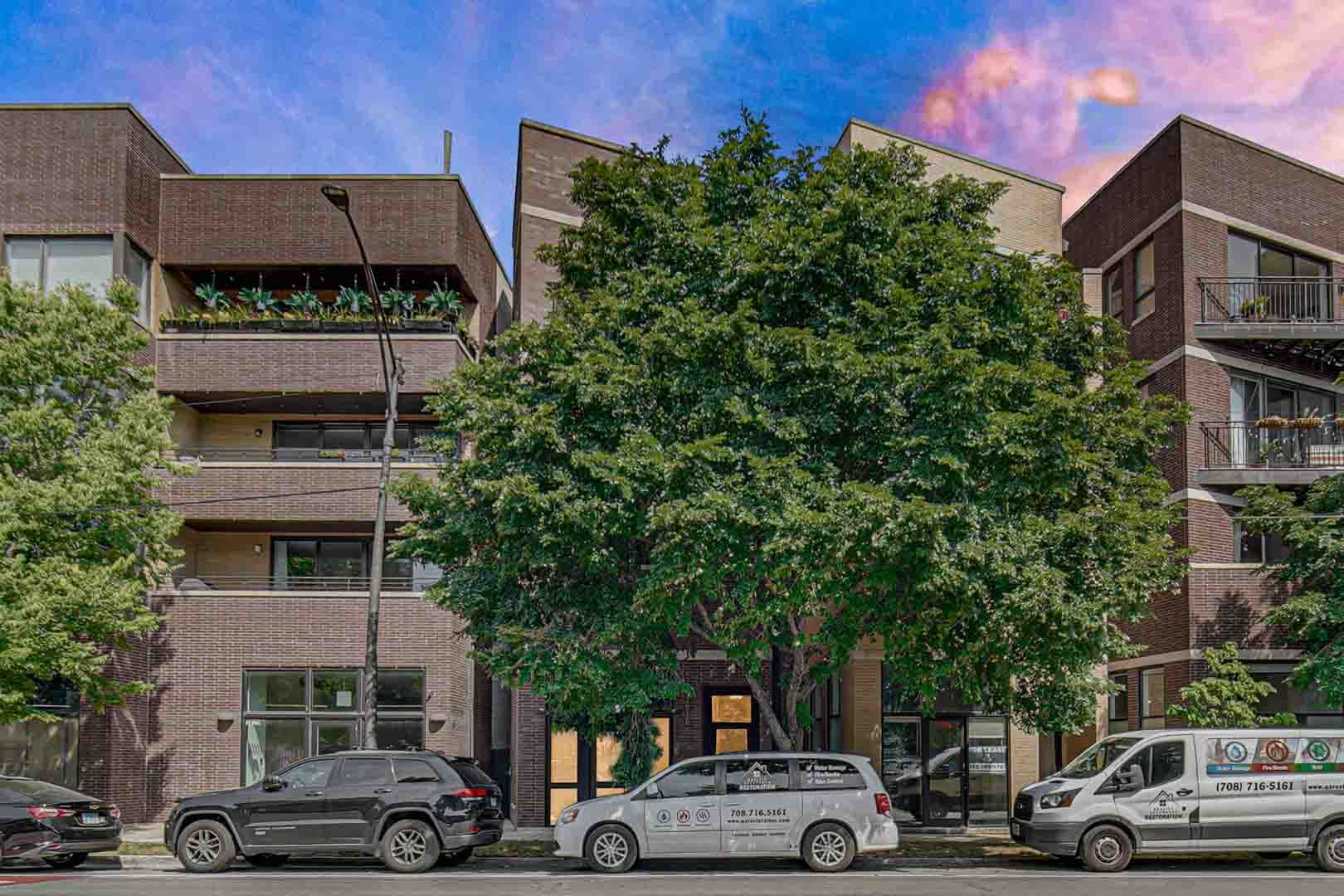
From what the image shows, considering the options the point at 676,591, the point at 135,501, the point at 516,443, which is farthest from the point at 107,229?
the point at 676,591

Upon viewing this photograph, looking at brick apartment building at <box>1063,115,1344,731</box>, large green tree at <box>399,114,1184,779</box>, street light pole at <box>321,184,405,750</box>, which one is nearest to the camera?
large green tree at <box>399,114,1184,779</box>

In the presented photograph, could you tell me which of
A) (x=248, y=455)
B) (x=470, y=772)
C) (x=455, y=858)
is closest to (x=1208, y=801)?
(x=470, y=772)

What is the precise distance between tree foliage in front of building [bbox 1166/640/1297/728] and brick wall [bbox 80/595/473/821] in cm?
1437

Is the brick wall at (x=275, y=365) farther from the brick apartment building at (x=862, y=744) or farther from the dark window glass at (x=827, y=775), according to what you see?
the dark window glass at (x=827, y=775)

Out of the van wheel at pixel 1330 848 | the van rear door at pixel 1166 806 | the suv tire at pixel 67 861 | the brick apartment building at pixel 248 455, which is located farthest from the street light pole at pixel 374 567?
A: the van wheel at pixel 1330 848

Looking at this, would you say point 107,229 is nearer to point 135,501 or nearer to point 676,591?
point 135,501

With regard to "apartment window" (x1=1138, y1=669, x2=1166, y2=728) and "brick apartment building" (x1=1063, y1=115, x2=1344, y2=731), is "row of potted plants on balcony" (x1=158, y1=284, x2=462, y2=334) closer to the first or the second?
"brick apartment building" (x1=1063, y1=115, x2=1344, y2=731)

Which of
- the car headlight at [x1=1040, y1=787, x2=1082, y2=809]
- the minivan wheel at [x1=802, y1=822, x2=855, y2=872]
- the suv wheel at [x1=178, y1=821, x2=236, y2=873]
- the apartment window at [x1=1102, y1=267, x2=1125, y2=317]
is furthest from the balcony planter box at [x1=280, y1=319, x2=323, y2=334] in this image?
the apartment window at [x1=1102, y1=267, x2=1125, y2=317]

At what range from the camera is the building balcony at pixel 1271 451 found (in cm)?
2692

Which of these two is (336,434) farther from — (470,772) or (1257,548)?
(1257,548)

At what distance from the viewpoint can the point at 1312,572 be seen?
24453 mm

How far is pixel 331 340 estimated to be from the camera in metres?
27.6

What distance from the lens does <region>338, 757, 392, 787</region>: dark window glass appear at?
1847cm

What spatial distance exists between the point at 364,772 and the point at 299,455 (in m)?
11.3
